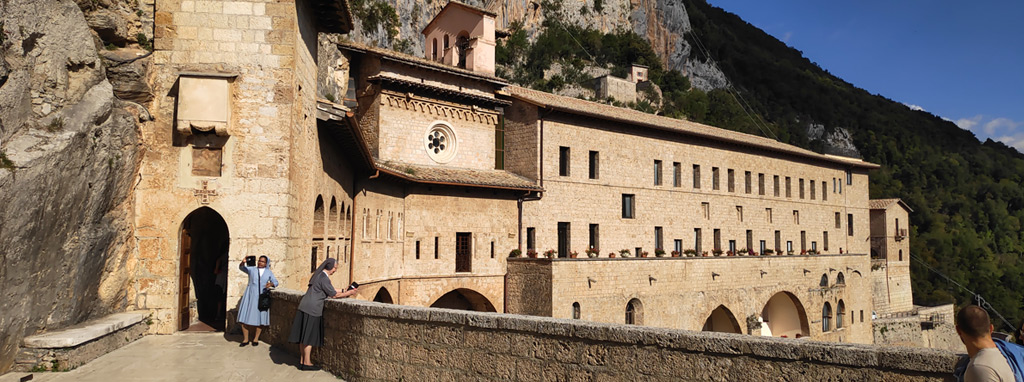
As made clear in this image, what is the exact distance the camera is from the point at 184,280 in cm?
1109

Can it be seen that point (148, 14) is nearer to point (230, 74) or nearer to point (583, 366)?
point (230, 74)

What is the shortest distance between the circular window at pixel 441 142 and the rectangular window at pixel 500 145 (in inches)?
92.2

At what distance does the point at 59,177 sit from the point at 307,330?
3375mm

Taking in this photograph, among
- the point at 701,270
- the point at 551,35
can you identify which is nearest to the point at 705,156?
the point at 701,270

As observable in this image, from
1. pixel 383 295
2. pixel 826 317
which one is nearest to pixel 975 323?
pixel 383 295

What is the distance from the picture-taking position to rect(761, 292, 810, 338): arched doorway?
3697 centimetres

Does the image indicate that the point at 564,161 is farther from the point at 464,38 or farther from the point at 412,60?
the point at 412,60

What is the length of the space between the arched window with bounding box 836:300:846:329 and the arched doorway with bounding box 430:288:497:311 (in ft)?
78.1

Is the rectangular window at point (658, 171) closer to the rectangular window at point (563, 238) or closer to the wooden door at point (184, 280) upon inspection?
the rectangular window at point (563, 238)

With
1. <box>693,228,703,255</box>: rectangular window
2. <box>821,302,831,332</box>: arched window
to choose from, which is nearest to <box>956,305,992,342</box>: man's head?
<box>693,228,703,255</box>: rectangular window

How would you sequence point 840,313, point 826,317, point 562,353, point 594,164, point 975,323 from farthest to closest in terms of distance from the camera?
point 840,313 → point 826,317 → point 594,164 → point 562,353 → point 975,323

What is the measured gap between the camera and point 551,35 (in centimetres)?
7838

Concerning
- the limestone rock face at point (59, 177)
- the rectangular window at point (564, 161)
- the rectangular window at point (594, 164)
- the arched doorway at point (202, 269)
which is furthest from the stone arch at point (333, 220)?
the rectangular window at point (594, 164)

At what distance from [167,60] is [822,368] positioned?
10.0m
